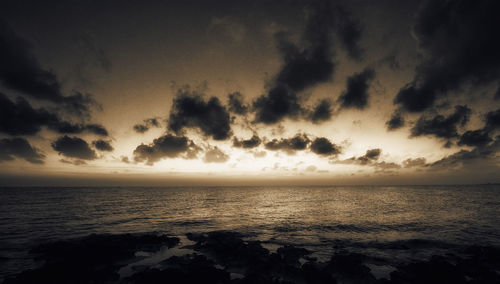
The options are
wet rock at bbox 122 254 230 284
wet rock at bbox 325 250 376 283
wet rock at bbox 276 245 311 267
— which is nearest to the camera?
wet rock at bbox 122 254 230 284

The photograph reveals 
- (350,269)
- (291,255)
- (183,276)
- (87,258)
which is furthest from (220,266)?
(87,258)

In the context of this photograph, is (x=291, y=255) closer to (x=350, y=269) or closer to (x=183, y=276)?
(x=350, y=269)

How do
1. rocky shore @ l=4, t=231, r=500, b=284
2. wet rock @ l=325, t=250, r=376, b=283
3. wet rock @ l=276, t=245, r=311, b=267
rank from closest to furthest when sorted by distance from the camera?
rocky shore @ l=4, t=231, r=500, b=284, wet rock @ l=325, t=250, r=376, b=283, wet rock @ l=276, t=245, r=311, b=267

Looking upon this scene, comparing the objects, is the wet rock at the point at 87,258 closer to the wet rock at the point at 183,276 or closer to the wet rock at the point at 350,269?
the wet rock at the point at 183,276

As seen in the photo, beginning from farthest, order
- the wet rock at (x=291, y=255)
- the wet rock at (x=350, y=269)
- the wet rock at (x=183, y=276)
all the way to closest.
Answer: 1. the wet rock at (x=291, y=255)
2. the wet rock at (x=350, y=269)
3. the wet rock at (x=183, y=276)

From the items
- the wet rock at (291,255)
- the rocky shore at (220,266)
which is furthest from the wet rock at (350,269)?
→ the wet rock at (291,255)

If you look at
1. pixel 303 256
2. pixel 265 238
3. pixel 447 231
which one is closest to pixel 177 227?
pixel 265 238

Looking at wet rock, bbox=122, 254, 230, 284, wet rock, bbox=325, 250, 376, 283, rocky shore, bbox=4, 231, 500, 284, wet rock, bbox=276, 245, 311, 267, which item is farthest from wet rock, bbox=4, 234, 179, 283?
wet rock, bbox=325, 250, 376, 283

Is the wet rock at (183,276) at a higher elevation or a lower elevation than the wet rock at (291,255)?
higher

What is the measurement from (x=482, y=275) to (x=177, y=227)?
2989 centimetres

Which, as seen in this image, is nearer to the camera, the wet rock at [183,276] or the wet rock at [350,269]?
the wet rock at [183,276]

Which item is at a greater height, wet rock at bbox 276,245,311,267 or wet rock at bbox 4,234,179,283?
wet rock at bbox 4,234,179,283

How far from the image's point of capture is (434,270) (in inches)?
524

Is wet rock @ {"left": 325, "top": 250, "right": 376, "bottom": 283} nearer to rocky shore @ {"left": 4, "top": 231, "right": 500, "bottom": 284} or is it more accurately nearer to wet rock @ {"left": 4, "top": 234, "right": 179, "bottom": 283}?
rocky shore @ {"left": 4, "top": 231, "right": 500, "bottom": 284}
